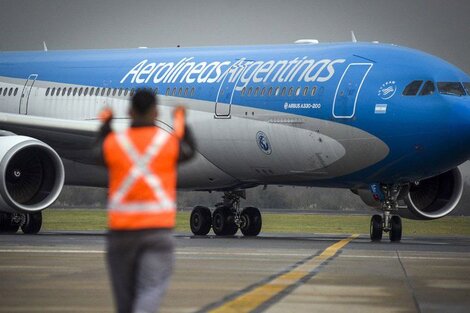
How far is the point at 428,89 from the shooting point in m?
23.5

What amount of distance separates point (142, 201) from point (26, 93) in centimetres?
2181

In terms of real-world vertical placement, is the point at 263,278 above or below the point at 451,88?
below

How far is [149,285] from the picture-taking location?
8164mm

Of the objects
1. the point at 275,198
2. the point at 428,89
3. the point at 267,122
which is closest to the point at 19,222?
the point at 267,122

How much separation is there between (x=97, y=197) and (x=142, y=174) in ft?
132

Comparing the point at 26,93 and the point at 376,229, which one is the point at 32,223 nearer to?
the point at 26,93

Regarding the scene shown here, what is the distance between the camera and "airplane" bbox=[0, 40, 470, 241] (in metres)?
23.5

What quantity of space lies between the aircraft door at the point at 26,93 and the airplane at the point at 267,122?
0.03 meters

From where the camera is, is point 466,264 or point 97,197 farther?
point 97,197

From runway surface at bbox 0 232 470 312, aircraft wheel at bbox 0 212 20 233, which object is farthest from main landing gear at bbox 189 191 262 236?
runway surface at bbox 0 232 470 312

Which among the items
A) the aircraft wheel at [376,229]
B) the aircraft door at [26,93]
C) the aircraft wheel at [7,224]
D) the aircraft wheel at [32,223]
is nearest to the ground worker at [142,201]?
the aircraft wheel at [376,229]

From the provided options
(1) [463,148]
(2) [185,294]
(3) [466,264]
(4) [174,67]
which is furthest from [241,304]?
(4) [174,67]

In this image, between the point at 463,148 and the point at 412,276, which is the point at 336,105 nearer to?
the point at 463,148

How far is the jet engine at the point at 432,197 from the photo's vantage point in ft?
85.7
